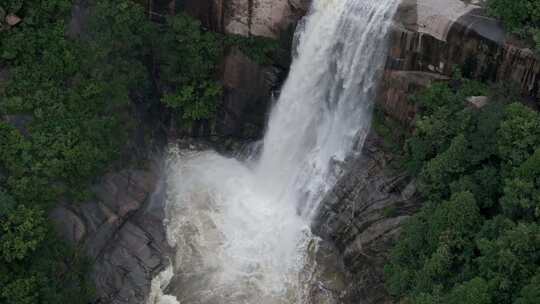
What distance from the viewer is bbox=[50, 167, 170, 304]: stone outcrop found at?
18938 mm

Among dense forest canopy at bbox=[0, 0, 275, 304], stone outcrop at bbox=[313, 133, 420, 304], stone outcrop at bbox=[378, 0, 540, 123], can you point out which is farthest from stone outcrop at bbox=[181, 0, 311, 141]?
stone outcrop at bbox=[313, 133, 420, 304]

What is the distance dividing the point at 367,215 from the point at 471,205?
434 centimetres

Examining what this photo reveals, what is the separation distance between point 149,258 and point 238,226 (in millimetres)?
3402

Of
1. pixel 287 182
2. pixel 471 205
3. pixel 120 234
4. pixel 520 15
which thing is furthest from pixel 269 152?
pixel 520 15

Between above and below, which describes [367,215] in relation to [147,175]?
above

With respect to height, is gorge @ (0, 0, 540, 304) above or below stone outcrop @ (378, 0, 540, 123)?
below

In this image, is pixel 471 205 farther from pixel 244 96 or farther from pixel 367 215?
pixel 244 96

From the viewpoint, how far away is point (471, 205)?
579 inches

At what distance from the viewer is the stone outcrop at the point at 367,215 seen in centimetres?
1764

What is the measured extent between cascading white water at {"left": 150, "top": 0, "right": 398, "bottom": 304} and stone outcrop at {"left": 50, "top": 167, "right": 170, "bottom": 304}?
60cm

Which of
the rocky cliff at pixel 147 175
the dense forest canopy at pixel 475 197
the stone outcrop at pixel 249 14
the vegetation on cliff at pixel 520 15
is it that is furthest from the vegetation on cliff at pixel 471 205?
the rocky cliff at pixel 147 175

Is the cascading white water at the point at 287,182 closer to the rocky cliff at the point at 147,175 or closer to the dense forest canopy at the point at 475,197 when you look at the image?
the rocky cliff at the point at 147,175

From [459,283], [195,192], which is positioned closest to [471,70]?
[459,283]

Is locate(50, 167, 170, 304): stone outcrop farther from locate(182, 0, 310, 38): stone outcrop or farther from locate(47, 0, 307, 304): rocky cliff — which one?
locate(182, 0, 310, 38): stone outcrop
